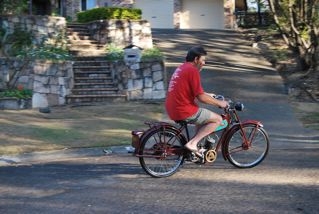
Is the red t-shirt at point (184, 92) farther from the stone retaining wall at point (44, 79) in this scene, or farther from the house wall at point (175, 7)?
the house wall at point (175, 7)

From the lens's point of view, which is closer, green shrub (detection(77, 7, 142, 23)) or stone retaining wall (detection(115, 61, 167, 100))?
stone retaining wall (detection(115, 61, 167, 100))

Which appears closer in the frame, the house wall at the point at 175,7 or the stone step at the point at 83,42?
the stone step at the point at 83,42

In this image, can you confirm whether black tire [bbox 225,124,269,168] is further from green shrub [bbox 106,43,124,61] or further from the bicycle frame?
green shrub [bbox 106,43,124,61]

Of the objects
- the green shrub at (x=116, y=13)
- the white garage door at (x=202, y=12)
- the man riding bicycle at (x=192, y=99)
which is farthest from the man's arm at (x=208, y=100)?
the white garage door at (x=202, y=12)

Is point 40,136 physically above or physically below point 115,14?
below

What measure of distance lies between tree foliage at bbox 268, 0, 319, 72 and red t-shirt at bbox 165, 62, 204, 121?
34.2ft

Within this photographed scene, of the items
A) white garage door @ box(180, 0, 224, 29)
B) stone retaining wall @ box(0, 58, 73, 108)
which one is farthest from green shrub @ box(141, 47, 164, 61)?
white garage door @ box(180, 0, 224, 29)

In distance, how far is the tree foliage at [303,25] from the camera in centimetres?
1741

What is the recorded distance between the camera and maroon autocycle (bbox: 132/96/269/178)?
307 inches

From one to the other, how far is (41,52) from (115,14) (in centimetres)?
456

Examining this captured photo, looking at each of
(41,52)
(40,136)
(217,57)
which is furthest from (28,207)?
(217,57)

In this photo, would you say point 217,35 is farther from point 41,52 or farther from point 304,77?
point 41,52

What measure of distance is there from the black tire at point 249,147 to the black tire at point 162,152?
0.78 m

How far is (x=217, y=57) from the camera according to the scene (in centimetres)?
2111
